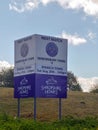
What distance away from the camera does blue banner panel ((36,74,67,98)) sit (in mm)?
25188

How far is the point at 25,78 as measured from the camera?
84.9 feet

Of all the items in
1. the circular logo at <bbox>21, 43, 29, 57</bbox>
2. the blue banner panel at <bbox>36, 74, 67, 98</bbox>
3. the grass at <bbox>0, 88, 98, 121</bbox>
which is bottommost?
the grass at <bbox>0, 88, 98, 121</bbox>

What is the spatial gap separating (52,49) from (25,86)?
2681 millimetres

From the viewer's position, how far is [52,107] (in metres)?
40.8

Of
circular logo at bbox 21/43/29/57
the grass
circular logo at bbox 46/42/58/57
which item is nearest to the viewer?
circular logo at bbox 46/42/58/57

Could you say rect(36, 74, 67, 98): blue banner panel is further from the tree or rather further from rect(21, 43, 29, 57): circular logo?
the tree

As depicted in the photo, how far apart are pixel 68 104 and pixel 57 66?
17427 millimetres

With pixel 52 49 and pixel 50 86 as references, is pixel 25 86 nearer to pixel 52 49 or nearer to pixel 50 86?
pixel 50 86

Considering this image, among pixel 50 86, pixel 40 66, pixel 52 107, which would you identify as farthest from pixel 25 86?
pixel 52 107

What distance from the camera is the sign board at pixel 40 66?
2498 cm

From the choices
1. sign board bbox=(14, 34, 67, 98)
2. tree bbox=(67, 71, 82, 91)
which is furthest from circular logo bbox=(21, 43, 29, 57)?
tree bbox=(67, 71, 82, 91)

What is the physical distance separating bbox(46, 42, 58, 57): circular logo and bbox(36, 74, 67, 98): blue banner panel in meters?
1.30

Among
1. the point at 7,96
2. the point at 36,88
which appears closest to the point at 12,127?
the point at 36,88

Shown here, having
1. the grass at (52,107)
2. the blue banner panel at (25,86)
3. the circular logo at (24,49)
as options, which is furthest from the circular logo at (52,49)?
the grass at (52,107)
